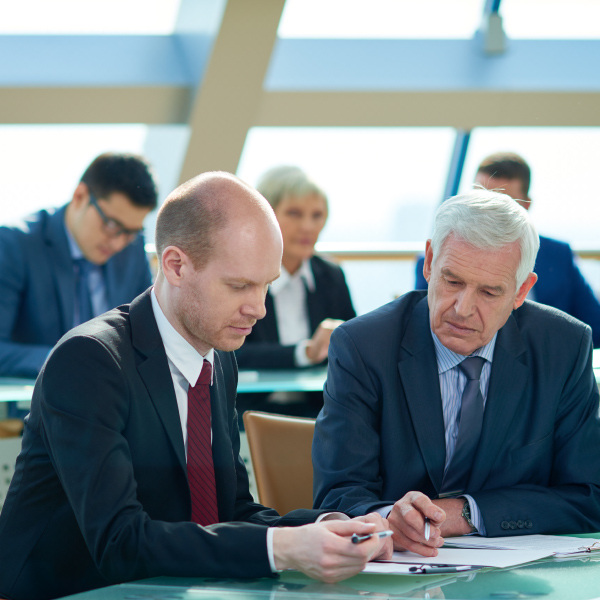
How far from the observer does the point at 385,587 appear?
4.91 ft

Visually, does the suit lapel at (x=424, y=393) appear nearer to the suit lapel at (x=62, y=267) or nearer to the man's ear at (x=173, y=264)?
the man's ear at (x=173, y=264)

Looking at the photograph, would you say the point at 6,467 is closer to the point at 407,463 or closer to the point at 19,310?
the point at 19,310

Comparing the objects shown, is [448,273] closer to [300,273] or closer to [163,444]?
[163,444]

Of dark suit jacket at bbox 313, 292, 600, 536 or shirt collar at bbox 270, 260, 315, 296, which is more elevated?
shirt collar at bbox 270, 260, 315, 296

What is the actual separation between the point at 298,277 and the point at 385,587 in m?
2.92

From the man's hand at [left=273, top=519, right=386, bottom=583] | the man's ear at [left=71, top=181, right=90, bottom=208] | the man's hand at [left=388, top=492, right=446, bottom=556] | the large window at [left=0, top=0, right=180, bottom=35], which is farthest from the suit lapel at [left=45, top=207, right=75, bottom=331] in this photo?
the large window at [left=0, top=0, right=180, bottom=35]

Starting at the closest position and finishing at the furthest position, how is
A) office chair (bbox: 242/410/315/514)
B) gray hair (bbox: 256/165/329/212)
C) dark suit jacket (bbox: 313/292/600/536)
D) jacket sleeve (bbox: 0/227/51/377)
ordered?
dark suit jacket (bbox: 313/292/600/536)
office chair (bbox: 242/410/315/514)
jacket sleeve (bbox: 0/227/51/377)
gray hair (bbox: 256/165/329/212)

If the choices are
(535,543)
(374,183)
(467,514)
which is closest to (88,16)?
(374,183)

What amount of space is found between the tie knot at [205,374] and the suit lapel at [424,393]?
0.51 meters

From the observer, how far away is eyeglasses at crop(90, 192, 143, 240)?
3.88 meters

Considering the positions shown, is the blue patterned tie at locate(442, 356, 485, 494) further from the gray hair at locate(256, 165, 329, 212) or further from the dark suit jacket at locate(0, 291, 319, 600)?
the gray hair at locate(256, 165, 329, 212)

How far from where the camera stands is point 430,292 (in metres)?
2.27

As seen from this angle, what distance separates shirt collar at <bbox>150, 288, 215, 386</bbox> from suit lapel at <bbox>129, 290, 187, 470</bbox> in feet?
0.12

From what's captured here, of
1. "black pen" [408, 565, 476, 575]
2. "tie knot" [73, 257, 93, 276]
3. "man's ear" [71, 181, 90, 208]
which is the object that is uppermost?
"man's ear" [71, 181, 90, 208]
